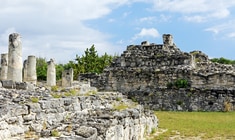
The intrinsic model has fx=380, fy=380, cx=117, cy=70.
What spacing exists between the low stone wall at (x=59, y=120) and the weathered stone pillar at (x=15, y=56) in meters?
4.06

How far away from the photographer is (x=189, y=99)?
2572cm

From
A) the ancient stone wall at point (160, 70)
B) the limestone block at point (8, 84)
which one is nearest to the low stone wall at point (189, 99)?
the ancient stone wall at point (160, 70)

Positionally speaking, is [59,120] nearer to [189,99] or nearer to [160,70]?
[189,99]

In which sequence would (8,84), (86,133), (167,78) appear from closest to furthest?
(86,133), (8,84), (167,78)

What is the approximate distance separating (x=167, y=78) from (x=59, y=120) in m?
18.5

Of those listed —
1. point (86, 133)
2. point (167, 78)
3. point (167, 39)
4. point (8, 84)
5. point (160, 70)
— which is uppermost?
point (167, 39)

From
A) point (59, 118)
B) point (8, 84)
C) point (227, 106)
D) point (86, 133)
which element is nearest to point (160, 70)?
point (227, 106)

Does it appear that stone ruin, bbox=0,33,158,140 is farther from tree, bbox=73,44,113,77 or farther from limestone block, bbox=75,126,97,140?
tree, bbox=73,44,113,77

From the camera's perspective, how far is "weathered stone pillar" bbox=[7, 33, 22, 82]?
15696 mm

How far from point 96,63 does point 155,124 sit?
113ft

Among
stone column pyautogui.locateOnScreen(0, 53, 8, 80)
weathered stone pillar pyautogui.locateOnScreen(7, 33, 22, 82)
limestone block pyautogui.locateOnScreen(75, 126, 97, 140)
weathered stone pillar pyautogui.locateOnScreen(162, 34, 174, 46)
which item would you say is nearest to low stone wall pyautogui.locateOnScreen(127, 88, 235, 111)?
weathered stone pillar pyautogui.locateOnScreen(162, 34, 174, 46)

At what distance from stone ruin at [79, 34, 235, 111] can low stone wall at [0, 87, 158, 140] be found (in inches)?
488

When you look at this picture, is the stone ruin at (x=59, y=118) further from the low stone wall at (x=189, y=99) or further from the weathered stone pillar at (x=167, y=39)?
the weathered stone pillar at (x=167, y=39)

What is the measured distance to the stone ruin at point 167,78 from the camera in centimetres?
2552
